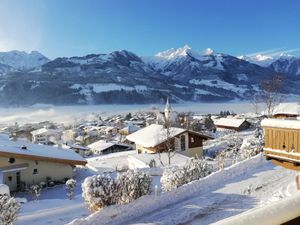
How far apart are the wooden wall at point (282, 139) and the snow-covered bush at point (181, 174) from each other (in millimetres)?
6678

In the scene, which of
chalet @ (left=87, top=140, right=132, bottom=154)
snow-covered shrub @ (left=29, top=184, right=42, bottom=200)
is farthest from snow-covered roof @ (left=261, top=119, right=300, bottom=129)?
chalet @ (left=87, top=140, right=132, bottom=154)

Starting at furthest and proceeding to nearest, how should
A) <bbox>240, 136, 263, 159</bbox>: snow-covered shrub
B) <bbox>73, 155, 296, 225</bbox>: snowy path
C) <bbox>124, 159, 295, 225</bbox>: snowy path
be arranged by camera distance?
1. <bbox>240, 136, 263, 159</bbox>: snow-covered shrub
2. <bbox>73, 155, 296, 225</bbox>: snowy path
3. <bbox>124, 159, 295, 225</bbox>: snowy path

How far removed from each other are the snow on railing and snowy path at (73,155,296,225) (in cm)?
1098

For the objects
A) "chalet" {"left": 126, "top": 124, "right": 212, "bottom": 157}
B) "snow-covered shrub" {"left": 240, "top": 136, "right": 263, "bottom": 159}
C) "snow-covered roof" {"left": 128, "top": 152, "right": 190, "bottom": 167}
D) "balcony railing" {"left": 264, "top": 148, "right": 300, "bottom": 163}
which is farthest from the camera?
"chalet" {"left": 126, "top": 124, "right": 212, "bottom": 157}

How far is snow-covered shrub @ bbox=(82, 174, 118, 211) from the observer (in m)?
14.2

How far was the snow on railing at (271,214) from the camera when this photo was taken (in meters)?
1.85

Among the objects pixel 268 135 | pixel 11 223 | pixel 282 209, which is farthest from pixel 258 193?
pixel 282 209

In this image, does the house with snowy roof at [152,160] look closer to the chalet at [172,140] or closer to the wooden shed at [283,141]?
the chalet at [172,140]

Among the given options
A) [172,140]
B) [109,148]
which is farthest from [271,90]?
Result: [109,148]

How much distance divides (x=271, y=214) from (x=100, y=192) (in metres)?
12.8

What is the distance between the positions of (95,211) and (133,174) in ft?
6.94

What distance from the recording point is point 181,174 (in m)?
17.9

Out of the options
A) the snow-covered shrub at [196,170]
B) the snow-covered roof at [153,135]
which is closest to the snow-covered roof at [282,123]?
the snow-covered shrub at [196,170]

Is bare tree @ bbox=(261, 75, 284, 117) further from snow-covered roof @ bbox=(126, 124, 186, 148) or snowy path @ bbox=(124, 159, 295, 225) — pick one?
snowy path @ bbox=(124, 159, 295, 225)
